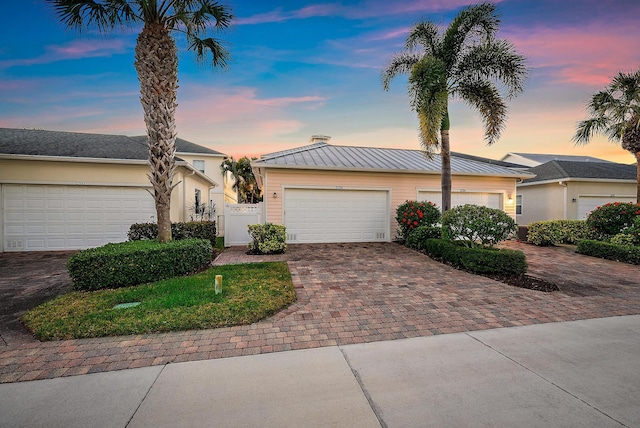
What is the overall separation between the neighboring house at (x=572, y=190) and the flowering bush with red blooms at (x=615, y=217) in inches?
178

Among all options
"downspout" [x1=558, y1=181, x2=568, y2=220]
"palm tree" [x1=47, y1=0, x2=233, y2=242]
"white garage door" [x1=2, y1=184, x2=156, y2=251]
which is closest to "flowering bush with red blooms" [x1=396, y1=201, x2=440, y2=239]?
"palm tree" [x1=47, y1=0, x2=233, y2=242]

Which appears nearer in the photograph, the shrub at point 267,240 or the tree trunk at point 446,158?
the shrub at point 267,240

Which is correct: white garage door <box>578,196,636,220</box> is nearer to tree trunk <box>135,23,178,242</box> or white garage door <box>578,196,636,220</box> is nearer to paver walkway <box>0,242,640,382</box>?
paver walkway <box>0,242,640,382</box>

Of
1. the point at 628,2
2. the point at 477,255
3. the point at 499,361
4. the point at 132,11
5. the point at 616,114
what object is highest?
the point at 628,2

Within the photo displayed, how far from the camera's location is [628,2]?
7.45 meters

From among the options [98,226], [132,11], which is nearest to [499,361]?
[132,11]

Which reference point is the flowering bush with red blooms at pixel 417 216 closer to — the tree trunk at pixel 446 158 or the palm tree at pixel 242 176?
the tree trunk at pixel 446 158

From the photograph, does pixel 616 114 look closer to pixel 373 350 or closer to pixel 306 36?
pixel 306 36

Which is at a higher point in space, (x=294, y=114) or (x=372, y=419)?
(x=294, y=114)

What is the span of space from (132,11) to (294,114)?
22.5 feet

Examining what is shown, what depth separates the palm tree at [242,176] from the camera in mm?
24595

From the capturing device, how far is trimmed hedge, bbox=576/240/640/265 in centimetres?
830

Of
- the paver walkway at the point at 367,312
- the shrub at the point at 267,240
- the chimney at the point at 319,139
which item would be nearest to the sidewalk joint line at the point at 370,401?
the paver walkway at the point at 367,312

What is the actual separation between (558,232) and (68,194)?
19.0m
